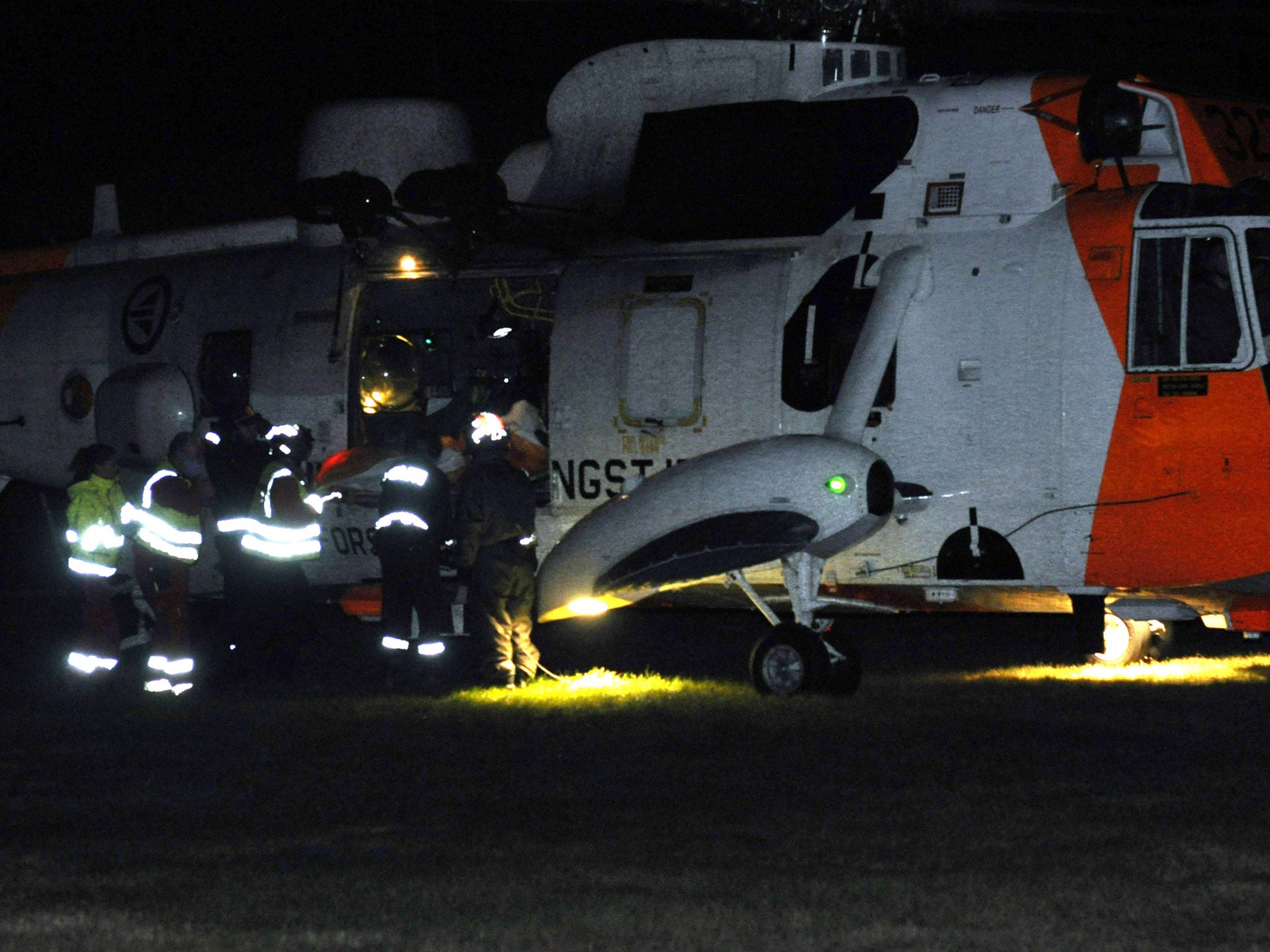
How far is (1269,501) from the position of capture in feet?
31.9

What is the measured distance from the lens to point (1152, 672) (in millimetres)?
11320

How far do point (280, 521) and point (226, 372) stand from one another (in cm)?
208

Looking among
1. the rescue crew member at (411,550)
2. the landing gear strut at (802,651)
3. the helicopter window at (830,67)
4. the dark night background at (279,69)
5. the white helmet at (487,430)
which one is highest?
the dark night background at (279,69)

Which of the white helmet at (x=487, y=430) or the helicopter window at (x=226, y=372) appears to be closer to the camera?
the white helmet at (x=487, y=430)

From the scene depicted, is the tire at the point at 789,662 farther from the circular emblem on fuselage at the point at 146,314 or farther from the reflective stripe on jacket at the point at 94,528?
the circular emblem on fuselage at the point at 146,314

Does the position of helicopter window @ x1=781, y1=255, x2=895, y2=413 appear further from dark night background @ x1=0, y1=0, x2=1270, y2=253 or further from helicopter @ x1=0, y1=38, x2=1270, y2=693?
dark night background @ x1=0, y1=0, x2=1270, y2=253

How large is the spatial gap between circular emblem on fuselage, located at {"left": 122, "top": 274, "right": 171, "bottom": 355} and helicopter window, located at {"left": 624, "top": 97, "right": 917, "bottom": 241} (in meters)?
4.16

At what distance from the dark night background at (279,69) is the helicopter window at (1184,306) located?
13696mm

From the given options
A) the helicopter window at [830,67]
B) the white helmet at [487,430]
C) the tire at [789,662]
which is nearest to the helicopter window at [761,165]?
the helicopter window at [830,67]

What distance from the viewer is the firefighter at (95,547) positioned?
1173 cm

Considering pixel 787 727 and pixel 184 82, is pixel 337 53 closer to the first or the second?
pixel 184 82

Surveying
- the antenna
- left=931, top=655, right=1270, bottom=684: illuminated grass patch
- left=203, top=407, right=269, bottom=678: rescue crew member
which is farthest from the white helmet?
the antenna

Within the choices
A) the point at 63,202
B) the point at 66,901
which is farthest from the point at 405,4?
the point at 66,901

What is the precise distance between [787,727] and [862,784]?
1544 millimetres
